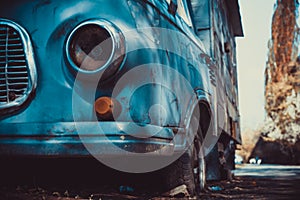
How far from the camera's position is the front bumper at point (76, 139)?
262 cm

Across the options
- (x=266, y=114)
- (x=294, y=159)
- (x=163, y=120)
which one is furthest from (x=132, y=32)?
(x=266, y=114)

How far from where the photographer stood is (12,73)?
2816 millimetres

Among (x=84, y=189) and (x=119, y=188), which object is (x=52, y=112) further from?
(x=119, y=188)

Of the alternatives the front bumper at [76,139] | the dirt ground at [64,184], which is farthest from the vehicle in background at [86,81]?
the dirt ground at [64,184]

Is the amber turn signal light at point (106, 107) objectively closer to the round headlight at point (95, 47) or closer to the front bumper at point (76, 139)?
the front bumper at point (76, 139)

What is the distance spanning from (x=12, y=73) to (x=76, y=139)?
705 millimetres

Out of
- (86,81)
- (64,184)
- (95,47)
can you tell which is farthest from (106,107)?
(64,184)

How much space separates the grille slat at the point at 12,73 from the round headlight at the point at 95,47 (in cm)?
36

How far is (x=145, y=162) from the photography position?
10.1 feet

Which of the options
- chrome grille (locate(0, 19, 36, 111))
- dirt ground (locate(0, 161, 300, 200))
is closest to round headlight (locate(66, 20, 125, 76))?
chrome grille (locate(0, 19, 36, 111))

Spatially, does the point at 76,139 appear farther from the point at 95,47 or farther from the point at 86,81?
the point at 95,47

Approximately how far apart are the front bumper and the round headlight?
41 cm

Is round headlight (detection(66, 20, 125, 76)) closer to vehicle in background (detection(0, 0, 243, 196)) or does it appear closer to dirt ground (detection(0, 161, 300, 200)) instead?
vehicle in background (detection(0, 0, 243, 196))

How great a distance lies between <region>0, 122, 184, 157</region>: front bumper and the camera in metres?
2.62
